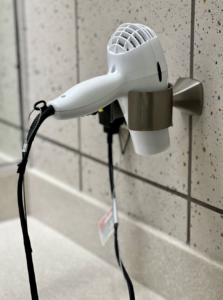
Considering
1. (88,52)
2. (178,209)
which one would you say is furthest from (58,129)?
(178,209)

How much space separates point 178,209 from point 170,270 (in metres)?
0.12

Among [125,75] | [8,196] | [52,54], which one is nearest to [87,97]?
[125,75]

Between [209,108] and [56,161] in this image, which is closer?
[209,108]

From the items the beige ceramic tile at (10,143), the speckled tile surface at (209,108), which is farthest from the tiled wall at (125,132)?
the beige ceramic tile at (10,143)

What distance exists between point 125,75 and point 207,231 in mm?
303

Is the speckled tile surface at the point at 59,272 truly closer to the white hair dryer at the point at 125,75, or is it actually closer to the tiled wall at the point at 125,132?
the tiled wall at the point at 125,132

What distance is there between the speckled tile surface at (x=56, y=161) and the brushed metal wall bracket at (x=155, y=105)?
1.26 feet

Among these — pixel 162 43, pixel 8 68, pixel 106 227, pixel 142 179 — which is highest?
pixel 162 43

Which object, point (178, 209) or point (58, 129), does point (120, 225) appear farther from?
point (58, 129)

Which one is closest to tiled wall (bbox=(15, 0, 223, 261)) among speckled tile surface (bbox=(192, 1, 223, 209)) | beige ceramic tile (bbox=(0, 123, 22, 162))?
speckled tile surface (bbox=(192, 1, 223, 209))

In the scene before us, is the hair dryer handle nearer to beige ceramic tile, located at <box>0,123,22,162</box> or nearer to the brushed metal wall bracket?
the brushed metal wall bracket

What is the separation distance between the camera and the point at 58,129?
1046mm

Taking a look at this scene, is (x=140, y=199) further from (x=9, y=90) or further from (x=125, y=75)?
(x=9, y=90)

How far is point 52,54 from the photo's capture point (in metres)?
1.01
